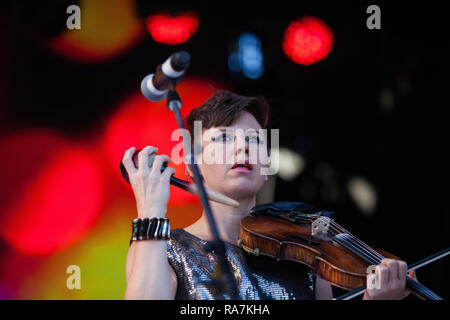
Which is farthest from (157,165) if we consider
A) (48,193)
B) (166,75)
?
(48,193)

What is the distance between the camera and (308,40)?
→ 2799mm

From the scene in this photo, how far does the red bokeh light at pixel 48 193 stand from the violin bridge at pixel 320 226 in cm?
112

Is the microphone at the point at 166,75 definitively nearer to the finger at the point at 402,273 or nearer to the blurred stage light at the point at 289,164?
the finger at the point at 402,273

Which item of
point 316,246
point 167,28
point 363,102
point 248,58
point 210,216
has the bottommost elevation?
point 316,246

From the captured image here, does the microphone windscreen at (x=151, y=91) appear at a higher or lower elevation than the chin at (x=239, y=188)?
higher

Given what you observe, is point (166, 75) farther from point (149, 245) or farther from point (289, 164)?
point (289, 164)

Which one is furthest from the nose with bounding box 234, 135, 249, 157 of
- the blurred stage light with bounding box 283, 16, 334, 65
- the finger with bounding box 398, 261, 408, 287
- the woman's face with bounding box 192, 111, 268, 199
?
the blurred stage light with bounding box 283, 16, 334, 65

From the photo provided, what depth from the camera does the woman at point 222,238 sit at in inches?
56.4

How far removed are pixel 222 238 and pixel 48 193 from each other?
3.24 feet

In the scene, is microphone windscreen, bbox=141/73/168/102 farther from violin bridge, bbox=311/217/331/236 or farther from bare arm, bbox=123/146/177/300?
violin bridge, bbox=311/217/331/236

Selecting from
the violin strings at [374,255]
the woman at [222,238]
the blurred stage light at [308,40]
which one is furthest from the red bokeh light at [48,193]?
the blurred stage light at [308,40]

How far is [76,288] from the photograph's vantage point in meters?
2.21

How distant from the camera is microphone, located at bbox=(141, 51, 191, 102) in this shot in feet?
3.94
